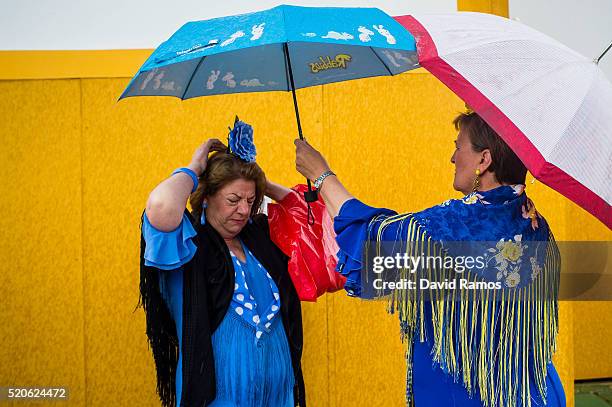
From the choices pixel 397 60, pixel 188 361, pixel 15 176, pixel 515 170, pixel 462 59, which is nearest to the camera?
pixel 462 59

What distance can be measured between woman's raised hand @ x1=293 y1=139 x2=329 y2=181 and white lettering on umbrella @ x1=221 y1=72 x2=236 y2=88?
0.68m

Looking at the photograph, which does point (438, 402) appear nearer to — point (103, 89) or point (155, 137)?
point (155, 137)

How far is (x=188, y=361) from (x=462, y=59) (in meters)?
1.47

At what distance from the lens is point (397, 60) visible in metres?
2.91

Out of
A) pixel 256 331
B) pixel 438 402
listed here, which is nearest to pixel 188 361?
pixel 256 331

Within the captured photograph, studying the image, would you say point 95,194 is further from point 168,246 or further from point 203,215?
point 168,246

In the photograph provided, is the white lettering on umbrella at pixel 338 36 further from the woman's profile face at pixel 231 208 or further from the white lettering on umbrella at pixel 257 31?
the woman's profile face at pixel 231 208

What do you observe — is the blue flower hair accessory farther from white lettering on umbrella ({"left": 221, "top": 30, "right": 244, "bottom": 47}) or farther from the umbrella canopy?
white lettering on umbrella ({"left": 221, "top": 30, "right": 244, "bottom": 47})

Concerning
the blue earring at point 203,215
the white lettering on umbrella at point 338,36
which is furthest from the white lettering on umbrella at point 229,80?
the white lettering on umbrella at point 338,36

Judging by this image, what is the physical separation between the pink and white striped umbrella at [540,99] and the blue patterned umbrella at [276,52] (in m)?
0.19

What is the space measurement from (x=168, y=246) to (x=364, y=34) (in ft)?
3.41

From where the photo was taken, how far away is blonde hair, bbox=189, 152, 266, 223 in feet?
9.85

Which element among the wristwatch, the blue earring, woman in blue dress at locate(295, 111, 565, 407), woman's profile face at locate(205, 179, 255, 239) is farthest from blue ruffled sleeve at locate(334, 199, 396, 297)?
the blue earring

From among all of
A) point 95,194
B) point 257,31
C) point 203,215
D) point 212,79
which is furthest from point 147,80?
point 95,194
